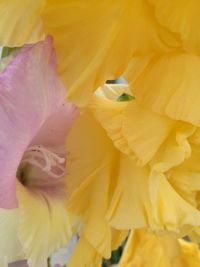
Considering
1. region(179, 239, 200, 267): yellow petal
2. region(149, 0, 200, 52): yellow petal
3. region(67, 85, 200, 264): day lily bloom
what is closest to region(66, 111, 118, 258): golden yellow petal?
region(67, 85, 200, 264): day lily bloom

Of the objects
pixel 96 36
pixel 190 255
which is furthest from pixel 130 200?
pixel 190 255

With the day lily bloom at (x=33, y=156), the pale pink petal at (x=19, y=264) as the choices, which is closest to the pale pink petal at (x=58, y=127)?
the day lily bloom at (x=33, y=156)

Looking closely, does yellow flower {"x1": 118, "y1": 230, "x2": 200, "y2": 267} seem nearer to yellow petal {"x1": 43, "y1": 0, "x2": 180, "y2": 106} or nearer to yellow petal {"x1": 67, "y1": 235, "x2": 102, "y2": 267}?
yellow petal {"x1": 67, "y1": 235, "x2": 102, "y2": 267}

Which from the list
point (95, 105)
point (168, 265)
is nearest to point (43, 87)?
point (95, 105)

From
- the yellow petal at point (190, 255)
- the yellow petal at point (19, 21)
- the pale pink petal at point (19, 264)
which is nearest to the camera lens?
the yellow petal at point (19, 21)

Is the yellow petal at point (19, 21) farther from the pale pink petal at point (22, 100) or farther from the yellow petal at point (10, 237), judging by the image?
the yellow petal at point (10, 237)

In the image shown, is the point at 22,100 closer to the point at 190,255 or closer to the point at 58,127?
the point at 58,127
